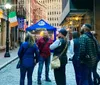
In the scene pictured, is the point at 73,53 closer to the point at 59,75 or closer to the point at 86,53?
the point at 59,75

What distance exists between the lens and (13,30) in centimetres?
5759

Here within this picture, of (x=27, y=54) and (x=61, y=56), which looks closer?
(x=61, y=56)

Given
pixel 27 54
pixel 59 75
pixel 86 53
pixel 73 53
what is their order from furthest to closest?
pixel 73 53
pixel 27 54
pixel 59 75
pixel 86 53

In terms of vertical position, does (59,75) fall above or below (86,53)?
below

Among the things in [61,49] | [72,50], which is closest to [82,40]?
[61,49]

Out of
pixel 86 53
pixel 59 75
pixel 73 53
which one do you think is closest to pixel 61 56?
pixel 59 75

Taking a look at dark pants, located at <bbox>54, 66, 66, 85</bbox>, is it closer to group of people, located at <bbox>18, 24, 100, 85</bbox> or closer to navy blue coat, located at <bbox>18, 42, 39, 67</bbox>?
group of people, located at <bbox>18, 24, 100, 85</bbox>

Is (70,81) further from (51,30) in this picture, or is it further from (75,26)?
(75,26)

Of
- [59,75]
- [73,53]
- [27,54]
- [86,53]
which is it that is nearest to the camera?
[86,53]

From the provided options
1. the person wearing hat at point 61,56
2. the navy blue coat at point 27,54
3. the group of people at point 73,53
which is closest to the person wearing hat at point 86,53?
the group of people at point 73,53

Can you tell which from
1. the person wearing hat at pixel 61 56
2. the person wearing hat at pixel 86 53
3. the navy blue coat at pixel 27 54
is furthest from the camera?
the navy blue coat at pixel 27 54

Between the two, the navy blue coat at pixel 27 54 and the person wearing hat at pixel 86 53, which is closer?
the person wearing hat at pixel 86 53

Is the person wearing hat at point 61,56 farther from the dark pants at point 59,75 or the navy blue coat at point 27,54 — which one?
the navy blue coat at point 27,54

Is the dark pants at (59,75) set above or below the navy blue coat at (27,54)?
below
